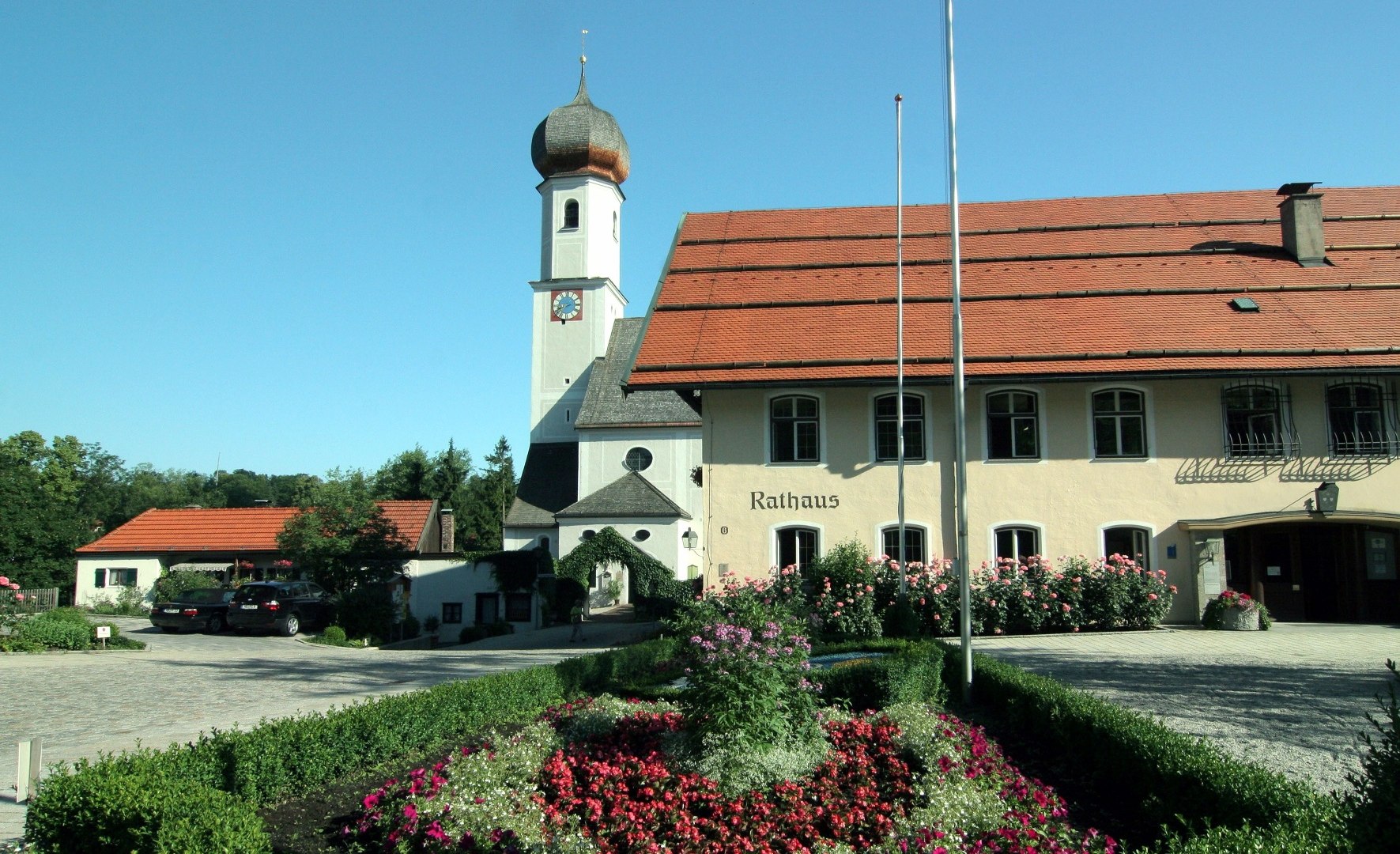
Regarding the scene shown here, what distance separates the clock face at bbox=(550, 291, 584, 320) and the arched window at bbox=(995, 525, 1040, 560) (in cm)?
3307

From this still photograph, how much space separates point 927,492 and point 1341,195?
1491 cm

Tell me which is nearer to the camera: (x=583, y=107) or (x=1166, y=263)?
(x=1166, y=263)

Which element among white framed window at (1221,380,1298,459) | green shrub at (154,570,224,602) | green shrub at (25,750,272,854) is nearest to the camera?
green shrub at (25,750,272,854)

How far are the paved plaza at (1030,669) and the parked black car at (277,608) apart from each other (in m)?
6.55

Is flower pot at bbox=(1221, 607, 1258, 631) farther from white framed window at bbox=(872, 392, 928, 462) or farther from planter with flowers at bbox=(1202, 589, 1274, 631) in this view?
white framed window at bbox=(872, 392, 928, 462)

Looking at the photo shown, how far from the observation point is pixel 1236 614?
20359 mm

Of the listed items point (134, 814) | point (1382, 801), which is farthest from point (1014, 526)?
point (134, 814)

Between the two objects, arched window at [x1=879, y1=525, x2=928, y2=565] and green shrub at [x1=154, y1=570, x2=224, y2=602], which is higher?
arched window at [x1=879, y1=525, x2=928, y2=565]

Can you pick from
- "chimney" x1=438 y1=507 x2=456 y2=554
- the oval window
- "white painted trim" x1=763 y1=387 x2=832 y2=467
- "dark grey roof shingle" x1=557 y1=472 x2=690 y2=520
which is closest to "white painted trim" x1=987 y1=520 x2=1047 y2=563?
"white painted trim" x1=763 y1=387 x2=832 y2=467

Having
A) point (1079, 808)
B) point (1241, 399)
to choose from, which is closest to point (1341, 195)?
point (1241, 399)

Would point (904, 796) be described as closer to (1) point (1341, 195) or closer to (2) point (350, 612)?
(1) point (1341, 195)

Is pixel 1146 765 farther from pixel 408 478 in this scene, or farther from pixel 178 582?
pixel 408 478

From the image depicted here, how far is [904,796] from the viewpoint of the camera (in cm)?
860

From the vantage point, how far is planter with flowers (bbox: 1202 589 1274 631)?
20328 mm
